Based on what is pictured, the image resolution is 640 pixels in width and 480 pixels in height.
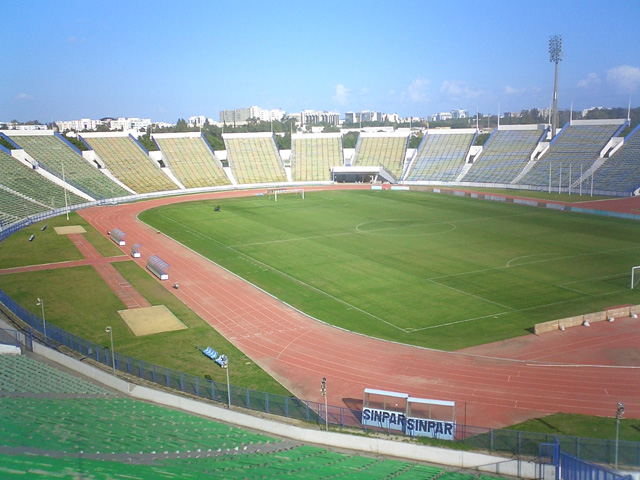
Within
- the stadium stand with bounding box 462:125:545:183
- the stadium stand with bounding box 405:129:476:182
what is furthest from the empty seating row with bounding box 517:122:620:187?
the stadium stand with bounding box 405:129:476:182

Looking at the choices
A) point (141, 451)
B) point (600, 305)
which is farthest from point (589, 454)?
point (600, 305)

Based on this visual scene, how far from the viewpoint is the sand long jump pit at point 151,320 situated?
30.9 m

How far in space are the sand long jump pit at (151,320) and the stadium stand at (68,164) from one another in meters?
51.1

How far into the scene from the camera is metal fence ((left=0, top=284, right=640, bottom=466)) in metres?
17.1

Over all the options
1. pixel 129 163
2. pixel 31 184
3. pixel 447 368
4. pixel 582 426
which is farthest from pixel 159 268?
pixel 129 163

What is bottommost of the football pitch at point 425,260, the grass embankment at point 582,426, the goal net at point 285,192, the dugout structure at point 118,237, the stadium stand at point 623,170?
the grass embankment at point 582,426

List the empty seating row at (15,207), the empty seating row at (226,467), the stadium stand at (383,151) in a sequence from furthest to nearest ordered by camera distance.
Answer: the stadium stand at (383,151), the empty seating row at (15,207), the empty seating row at (226,467)

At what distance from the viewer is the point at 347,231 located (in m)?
56.6

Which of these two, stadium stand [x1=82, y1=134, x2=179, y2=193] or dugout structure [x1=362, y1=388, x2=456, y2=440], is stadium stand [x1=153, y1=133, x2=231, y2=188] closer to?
stadium stand [x1=82, y1=134, x2=179, y2=193]

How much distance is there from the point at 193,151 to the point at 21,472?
94454 millimetres

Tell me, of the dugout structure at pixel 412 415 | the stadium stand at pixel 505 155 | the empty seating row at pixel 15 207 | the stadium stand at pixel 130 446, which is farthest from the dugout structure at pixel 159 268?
the stadium stand at pixel 505 155

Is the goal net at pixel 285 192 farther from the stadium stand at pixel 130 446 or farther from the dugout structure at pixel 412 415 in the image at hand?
the stadium stand at pixel 130 446

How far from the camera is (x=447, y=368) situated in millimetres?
25531

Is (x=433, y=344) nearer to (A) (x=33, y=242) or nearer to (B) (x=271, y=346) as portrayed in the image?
(B) (x=271, y=346)
